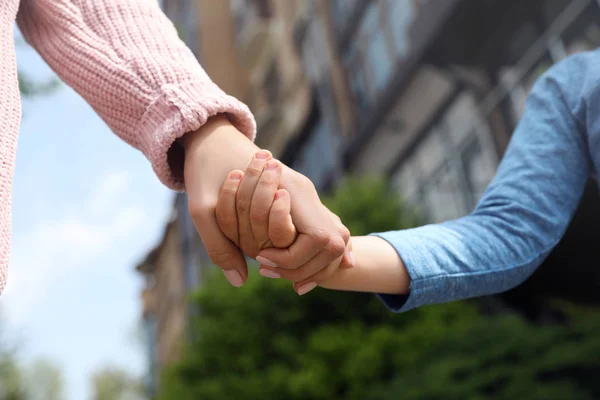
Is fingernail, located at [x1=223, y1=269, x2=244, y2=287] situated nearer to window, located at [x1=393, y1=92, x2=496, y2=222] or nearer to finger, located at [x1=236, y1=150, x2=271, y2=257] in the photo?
finger, located at [x1=236, y1=150, x2=271, y2=257]

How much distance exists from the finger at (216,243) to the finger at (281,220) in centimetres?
9

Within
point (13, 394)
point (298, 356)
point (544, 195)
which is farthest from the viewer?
point (13, 394)

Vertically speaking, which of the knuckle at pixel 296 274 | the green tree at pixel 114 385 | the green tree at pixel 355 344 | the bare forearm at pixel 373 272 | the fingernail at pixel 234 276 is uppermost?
the knuckle at pixel 296 274

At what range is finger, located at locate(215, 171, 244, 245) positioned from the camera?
3.75 feet

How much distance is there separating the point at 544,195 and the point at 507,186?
8 centimetres

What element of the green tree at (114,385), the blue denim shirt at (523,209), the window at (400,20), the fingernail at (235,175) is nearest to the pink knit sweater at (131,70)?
the fingernail at (235,175)

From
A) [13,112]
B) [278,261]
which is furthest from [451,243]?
[13,112]

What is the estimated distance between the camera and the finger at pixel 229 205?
1143 mm

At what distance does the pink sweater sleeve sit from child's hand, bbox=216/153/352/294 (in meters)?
0.15

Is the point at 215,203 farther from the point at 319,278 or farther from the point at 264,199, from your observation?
the point at 319,278

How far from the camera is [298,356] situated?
9648 millimetres

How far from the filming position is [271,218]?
3.64 ft

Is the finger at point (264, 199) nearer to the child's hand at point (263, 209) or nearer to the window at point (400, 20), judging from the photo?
the child's hand at point (263, 209)

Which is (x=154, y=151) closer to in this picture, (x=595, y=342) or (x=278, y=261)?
(x=278, y=261)
